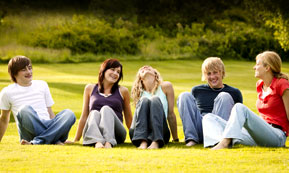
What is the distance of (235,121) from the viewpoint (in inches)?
194

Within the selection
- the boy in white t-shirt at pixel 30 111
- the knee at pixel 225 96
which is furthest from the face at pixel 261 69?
the boy in white t-shirt at pixel 30 111

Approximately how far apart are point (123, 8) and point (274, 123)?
29.1 m

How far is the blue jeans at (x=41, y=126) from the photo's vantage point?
557 centimetres

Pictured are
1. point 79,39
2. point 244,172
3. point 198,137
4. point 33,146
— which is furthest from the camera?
point 79,39

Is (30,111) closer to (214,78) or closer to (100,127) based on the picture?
(100,127)

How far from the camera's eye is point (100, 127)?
18.5 ft

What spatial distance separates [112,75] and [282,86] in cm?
188

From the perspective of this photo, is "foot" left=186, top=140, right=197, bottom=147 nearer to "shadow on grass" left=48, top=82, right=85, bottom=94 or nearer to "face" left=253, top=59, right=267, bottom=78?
"face" left=253, top=59, right=267, bottom=78

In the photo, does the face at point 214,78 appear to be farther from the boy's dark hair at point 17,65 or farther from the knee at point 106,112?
the boy's dark hair at point 17,65

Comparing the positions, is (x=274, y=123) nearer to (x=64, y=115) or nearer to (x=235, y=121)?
(x=235, y=121)

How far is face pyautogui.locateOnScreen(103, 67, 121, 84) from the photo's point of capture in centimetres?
589

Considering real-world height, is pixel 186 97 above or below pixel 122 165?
above

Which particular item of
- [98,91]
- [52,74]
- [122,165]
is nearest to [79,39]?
[52,74]

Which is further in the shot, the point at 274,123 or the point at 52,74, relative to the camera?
the point at 52,74
